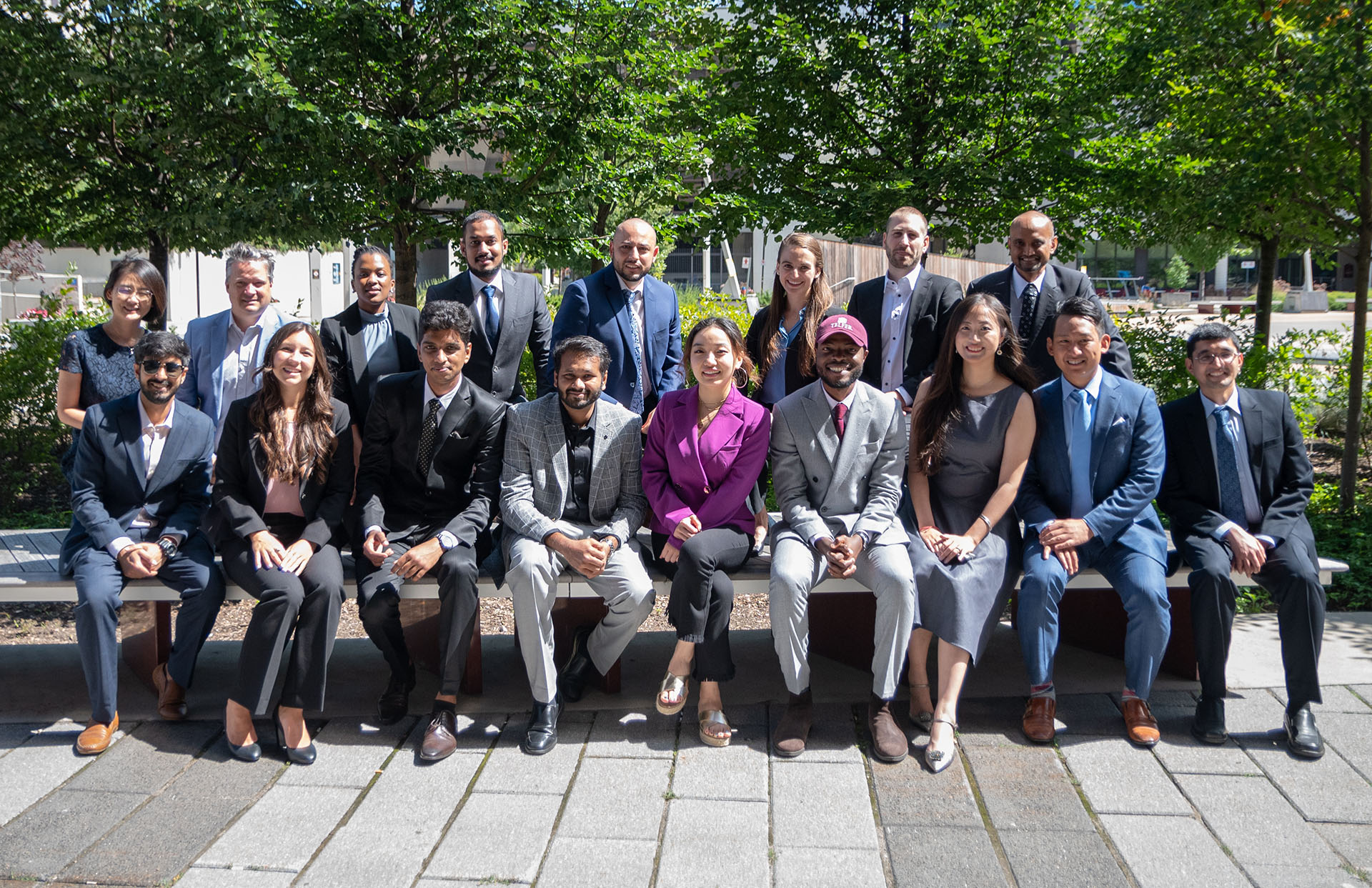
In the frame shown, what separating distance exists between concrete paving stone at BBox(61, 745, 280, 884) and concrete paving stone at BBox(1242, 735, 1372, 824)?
3.73m

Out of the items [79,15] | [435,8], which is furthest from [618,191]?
[79,15]

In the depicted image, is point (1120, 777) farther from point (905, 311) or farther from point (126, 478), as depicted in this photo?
point (126, 478)

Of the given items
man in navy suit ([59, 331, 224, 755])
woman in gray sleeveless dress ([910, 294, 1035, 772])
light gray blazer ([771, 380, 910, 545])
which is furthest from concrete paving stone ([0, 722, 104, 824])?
woman in gray sleeveless dress ([910, 294, 1035, 772])

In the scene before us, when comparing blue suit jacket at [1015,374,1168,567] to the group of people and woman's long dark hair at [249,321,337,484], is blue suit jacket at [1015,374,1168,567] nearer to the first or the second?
the group of people

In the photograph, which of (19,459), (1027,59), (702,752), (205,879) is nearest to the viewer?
(205,879)

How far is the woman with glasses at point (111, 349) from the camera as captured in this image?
15.8 ft

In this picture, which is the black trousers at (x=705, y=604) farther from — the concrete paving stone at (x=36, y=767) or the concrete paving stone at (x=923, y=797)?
the concrete paving stone at (x=36, y=767)

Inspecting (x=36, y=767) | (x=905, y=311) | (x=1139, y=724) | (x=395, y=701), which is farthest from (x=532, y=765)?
(x=905, y=311)

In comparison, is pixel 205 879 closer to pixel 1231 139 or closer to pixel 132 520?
pixel 132 520

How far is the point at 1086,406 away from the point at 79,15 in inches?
306

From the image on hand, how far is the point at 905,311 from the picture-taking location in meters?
5.18

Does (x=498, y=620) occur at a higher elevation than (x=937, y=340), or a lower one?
lower

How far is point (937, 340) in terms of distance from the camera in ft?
17.0

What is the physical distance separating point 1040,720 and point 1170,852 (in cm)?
87
